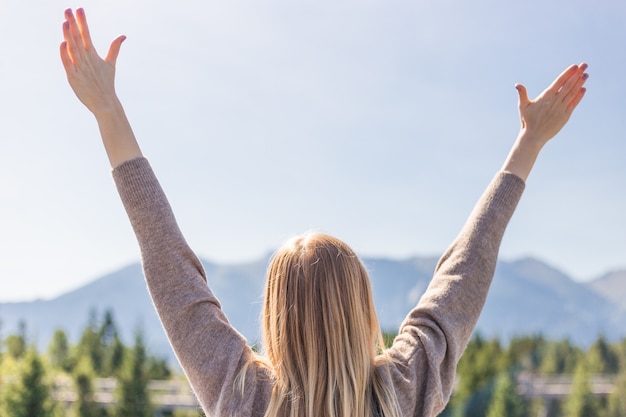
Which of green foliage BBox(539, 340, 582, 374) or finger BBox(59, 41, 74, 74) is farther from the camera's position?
green foliage BBox(539, 340, 582, 374)

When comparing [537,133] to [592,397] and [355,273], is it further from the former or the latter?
[592,397]

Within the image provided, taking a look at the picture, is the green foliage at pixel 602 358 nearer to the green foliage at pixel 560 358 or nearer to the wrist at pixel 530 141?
the green foliage at pixel 560 358

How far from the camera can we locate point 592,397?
1862 centimetres

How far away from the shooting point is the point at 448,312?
1231 millimetres

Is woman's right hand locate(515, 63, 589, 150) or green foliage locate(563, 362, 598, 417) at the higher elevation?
woman's right hand locate(515, 63, 589, 150)

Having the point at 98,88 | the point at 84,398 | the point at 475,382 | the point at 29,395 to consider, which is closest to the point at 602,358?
the point at 475,382

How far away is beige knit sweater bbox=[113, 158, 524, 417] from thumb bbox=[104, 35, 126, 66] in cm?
18

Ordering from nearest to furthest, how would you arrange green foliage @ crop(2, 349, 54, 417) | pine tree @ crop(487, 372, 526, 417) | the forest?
1. green foliage @ crop(2, 349, 54, 417)
2. the forest
3. pine tree @ crop(487, 372, 526, 417)

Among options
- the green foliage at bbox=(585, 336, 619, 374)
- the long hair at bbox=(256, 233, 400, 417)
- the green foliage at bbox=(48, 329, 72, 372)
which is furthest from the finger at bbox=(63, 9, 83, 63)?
the green foliage at bbox=(48, 329, 72, 372)

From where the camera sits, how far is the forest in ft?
47.2

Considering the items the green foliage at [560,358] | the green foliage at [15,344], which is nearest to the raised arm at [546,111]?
the green foliage at [560,358]

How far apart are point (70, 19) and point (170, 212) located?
34 cm

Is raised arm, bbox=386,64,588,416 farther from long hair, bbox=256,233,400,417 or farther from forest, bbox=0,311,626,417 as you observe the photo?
forest, bbox=0,311,626,417

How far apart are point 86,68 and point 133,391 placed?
53.0 ft
